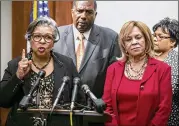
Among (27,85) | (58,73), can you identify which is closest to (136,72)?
(58,73)

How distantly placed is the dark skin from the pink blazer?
687 mm

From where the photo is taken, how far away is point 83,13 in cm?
296

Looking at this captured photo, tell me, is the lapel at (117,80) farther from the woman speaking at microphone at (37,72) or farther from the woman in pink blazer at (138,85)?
the woman speaking at microphone at (37,72)

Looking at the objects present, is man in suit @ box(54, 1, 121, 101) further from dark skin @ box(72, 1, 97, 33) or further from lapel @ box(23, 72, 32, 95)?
lapel @ box(23, 72, 32, 95)

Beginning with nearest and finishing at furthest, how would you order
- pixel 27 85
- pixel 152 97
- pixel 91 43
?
pixel 152 97
pixel 27 85
pixel 91 43

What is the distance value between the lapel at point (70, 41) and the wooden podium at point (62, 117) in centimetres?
92

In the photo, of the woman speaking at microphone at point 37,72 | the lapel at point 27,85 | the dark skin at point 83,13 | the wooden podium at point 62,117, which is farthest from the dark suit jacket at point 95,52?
the wooden podium at point 62,117

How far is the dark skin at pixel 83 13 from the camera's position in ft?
9.72

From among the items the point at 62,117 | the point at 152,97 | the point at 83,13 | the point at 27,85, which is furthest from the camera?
the point at 83,13

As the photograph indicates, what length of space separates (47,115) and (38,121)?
0.14 m

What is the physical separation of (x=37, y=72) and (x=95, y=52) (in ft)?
2.14

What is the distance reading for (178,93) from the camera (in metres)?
2.79

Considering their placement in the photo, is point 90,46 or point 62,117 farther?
point 90,46

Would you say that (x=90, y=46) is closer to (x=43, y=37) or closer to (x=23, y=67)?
(x=43, y=37)
